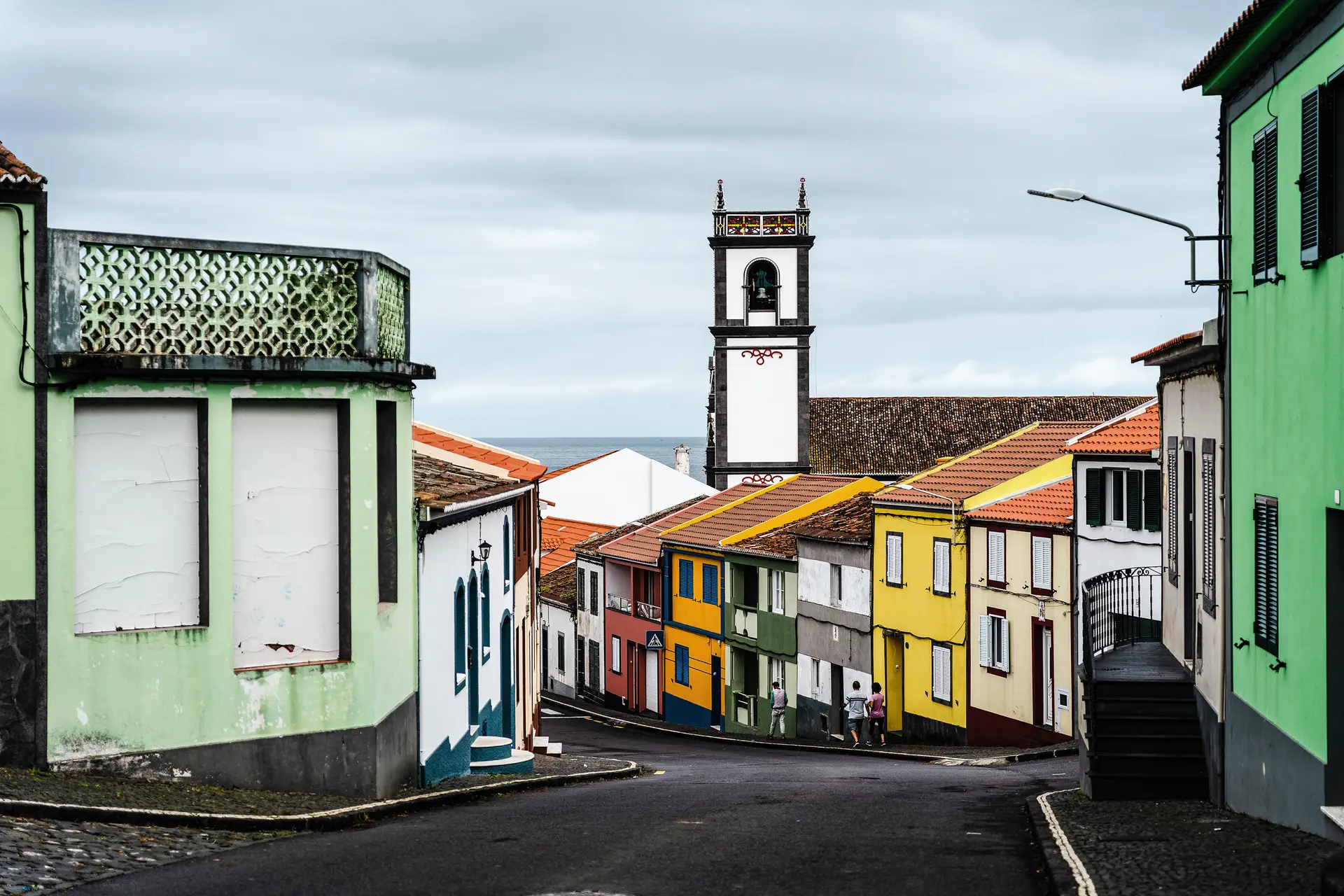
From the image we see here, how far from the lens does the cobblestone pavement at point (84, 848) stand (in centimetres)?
1103

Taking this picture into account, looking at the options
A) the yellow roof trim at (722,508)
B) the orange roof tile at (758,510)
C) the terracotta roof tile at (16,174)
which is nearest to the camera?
the terracotta roof tile at (16,174)

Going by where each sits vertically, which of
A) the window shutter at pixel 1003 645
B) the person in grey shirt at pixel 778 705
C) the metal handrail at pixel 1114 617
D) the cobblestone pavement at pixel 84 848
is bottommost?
the person in grey shirt at pixel 778 705

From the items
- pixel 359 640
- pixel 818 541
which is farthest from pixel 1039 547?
pixel 359 640

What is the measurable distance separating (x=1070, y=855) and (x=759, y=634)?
124ft

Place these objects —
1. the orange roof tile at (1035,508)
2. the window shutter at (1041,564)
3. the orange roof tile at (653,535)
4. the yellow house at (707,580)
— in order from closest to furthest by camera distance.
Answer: the window shutter at (1041,564) → the orange roof tile at (1035,508) → the yellow house at (707,580) → the orange roof tile at (653,535)

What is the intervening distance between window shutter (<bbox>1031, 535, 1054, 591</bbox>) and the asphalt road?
49.7ft

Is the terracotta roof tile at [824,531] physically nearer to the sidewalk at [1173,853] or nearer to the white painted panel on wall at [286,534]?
the sidewalk at [1173,853]

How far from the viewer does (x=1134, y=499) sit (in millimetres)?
32875

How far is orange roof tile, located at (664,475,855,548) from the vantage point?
5481cm

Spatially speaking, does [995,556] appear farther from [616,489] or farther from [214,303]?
[616,489]

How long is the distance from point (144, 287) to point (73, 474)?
5.92 feet

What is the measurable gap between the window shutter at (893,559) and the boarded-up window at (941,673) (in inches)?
106

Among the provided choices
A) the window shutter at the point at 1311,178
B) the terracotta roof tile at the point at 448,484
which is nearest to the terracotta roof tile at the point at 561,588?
the terracotta roof tile at the point at 448,484

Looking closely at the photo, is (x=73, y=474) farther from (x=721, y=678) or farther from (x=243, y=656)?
(x=721, y=678)
